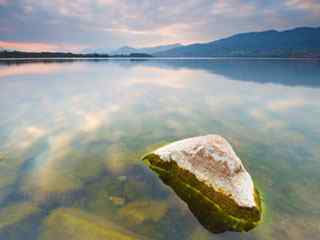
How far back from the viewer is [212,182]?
625 cm

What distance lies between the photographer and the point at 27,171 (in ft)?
25.6

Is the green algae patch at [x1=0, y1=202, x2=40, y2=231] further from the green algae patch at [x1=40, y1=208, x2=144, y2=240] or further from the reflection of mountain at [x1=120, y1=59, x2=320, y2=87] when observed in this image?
the reflection of mountain at [x1=120, y1=59, x2=320, y2=87]

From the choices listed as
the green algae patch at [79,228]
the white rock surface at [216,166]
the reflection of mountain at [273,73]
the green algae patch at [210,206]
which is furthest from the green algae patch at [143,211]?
the reflection of mountain at [273,73]

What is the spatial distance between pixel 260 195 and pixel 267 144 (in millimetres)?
4757

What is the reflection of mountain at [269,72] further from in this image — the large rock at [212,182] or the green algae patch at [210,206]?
the green algae patch at [210,206]

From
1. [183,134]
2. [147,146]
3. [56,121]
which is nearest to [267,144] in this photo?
[183,134]

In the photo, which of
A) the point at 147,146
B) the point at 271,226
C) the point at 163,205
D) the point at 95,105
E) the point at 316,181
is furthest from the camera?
the point at 95,105

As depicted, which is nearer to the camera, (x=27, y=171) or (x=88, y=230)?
(x=88, y=230)

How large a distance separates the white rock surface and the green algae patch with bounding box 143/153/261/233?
0.14m

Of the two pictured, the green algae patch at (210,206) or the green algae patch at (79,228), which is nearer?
the green algae patch at (79,228)

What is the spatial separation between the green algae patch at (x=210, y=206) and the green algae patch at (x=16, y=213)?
12.7 ft

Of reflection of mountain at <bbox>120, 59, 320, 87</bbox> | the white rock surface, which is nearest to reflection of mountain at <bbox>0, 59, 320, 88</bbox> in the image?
reflection of mountain at <bbox>120, 59, 320, 87</bbox>

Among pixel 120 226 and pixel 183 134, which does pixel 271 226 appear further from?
pixel 183 134

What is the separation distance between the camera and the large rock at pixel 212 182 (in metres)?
5.58
